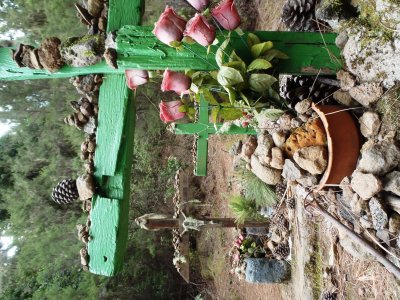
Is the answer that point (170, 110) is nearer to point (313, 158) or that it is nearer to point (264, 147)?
point (264, 147)

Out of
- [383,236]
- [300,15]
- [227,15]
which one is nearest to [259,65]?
[227,15]

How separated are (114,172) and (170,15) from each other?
2.25 ft

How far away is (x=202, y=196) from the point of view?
5.92 m

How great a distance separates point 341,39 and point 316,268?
1.52 m

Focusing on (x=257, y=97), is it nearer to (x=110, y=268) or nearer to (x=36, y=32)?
(x=110, y=268)

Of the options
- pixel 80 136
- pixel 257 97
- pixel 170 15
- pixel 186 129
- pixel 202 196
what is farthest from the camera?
pixel 202 196

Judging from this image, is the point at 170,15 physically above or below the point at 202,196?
above

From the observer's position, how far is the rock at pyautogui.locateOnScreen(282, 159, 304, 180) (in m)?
1.50

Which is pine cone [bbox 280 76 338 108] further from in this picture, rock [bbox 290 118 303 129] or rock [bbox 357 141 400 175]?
rock [bbox 357 141 400 175]

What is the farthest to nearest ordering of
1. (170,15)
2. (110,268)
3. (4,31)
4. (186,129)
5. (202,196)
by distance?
1. (202,196)
2. (4,31)
3. (186,129)
4. (110,268)
5. (170,15)

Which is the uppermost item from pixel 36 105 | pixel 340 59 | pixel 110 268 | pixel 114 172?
A: pixel 36 105

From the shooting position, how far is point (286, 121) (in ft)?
5.22

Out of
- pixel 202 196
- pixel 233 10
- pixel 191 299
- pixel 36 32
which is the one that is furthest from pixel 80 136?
pixel 233 10

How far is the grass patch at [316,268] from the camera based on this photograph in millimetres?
2297
